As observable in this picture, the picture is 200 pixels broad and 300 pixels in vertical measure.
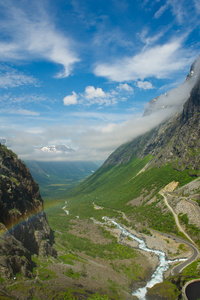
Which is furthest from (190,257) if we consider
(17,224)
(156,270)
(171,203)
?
(17,224)

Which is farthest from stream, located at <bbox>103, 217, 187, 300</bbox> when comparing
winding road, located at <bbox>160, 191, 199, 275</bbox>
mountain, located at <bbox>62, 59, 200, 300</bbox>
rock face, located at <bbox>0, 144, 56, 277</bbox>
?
rock face, located at <bbox>0, 144, 56, 277</bbox>

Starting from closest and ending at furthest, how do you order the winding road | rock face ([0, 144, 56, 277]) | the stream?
rock face ([0, 144, 56, 277]) < the stream < the winding road

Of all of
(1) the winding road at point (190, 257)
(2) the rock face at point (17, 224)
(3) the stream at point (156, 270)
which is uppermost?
(2) the rock face at point (17, 224)

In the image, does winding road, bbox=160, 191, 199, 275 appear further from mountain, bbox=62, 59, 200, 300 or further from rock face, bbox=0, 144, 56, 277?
rock face, bbox=0, 144, 56, 277

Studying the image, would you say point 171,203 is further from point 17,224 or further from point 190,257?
point 17,224

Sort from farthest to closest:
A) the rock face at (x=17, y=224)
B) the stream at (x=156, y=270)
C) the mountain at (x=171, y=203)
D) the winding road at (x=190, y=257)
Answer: the winding road at (x=190, y=257) < the mountain at (x=171, y=203) < the stream at (x=156, y=270) < the rock face at (x=17, y=224)

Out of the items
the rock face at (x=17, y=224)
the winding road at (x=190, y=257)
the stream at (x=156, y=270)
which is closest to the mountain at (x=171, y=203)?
the winding road at (x=190, y=257)

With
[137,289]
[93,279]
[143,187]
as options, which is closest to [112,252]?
[137,289]

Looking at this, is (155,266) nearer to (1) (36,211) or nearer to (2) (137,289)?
(2) (137,289)

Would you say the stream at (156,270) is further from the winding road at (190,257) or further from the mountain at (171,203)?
the winding road at (190,257)
